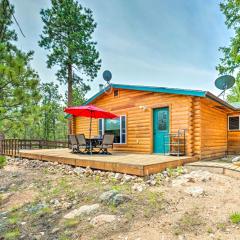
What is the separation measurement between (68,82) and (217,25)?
11659mm

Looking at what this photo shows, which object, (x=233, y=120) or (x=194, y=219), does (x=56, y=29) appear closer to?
(x=233, y=120)

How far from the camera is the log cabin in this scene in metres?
7.14

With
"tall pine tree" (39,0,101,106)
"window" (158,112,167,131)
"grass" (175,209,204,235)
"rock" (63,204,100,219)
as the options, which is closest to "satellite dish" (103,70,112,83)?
"window" (158,112,167,131)

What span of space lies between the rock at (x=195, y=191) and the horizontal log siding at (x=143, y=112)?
116 inches

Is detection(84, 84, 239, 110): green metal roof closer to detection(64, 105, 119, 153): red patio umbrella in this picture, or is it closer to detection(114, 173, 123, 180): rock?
detection(64, 105, 119, 153): red patio umbrella

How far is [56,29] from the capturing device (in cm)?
1595

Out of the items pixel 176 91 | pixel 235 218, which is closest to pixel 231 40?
pixel 176 91

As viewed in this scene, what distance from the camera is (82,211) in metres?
3.63

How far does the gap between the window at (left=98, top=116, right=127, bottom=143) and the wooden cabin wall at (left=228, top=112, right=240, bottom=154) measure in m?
4.99

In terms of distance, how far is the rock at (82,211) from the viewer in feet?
11.7

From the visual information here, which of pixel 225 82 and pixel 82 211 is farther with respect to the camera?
pixel 225 82

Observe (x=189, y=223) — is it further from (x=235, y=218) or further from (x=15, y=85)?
(x=15, y=85)

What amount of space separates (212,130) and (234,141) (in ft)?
7.76

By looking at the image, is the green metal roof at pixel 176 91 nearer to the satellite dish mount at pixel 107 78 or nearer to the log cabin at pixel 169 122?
the log cabin at pixel 169 122
